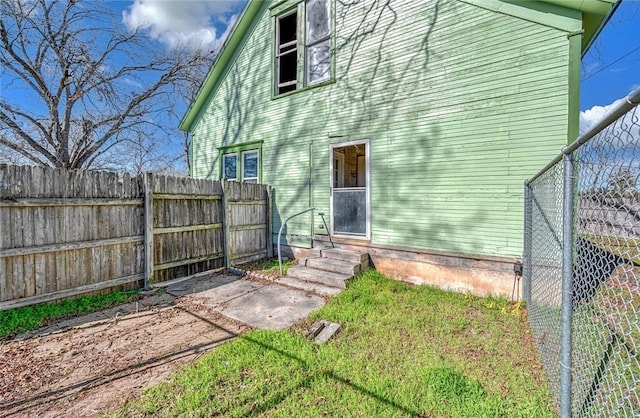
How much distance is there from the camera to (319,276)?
18.1 feet

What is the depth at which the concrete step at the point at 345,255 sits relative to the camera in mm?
5844

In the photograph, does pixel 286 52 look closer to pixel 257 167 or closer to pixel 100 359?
pixel 257 167

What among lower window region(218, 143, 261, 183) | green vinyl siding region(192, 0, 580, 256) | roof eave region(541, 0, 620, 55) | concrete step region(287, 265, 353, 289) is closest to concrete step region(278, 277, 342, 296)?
concrete step region(287, 265, 353, 289)

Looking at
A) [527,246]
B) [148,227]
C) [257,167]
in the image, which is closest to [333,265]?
[527,246]

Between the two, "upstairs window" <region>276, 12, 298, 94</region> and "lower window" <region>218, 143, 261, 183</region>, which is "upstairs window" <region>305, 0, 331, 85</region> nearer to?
"upstairs window" <region>276, 12, 298, 94</region>

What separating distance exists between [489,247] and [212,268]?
551 centimetres

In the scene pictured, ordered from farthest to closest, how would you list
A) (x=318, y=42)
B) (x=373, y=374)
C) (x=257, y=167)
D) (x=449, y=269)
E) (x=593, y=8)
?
(x=257, y=167), (x=318, y=42), (x=449, y=269), (x=593, y=8), (x=373, y=374)

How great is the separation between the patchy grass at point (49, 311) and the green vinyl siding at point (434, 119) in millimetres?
3928

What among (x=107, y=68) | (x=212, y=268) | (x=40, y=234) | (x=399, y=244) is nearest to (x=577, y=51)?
(x=399, y=244)

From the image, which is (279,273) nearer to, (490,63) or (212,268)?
(212,268)

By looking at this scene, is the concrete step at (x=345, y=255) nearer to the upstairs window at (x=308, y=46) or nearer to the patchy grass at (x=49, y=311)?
the patchy grass at (x=49, y=311)

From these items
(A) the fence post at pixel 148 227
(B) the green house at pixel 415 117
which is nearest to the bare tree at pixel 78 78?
(B) the green house at pixel 415 117

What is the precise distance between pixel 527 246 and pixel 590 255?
261 cm

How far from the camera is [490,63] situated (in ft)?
15.8
